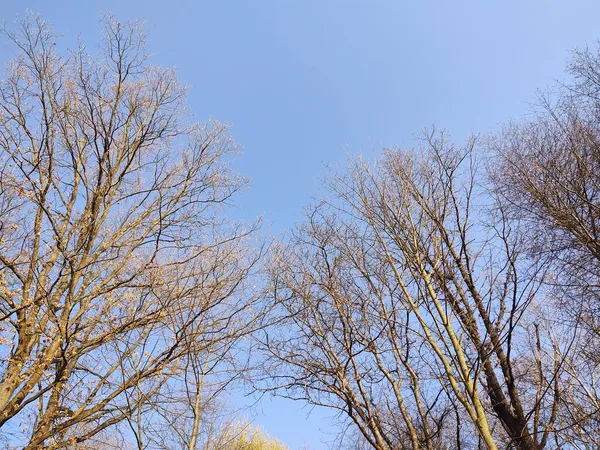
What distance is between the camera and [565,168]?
19.0ft

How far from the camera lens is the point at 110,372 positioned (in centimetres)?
532

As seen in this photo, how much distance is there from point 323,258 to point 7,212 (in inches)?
231

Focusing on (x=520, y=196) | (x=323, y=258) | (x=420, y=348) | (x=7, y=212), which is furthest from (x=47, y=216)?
(x=520, y=196)

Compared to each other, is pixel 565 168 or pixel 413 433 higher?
pixel 565 168

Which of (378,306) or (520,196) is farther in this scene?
(520,196)

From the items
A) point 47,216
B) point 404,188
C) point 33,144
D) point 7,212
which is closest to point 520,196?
point 404,188

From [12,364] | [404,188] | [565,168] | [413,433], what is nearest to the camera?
[413,433]

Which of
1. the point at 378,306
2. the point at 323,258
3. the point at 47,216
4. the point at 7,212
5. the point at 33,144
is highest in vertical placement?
the point at 33,144

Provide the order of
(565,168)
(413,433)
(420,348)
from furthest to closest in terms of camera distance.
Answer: (565,168)
(420,348)
(413,433)

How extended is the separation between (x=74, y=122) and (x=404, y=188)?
17.9ft

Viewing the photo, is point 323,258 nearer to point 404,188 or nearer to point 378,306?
point 378,306

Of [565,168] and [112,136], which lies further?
[112,136]

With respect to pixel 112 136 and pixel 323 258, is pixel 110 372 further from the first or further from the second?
pixel 112 136

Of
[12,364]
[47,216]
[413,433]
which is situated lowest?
[413,433]
